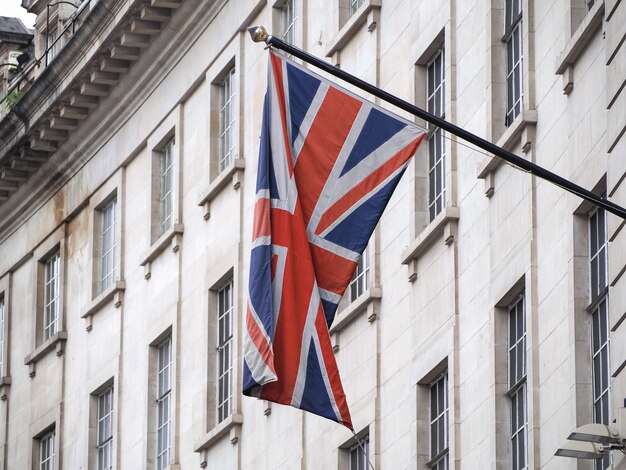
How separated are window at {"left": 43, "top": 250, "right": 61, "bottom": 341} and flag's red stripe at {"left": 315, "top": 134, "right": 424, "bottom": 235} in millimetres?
28552

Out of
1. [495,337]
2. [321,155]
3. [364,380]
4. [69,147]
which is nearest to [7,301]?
[69,147]

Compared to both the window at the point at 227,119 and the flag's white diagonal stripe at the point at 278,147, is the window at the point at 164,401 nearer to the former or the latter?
the window at the point at 227,119

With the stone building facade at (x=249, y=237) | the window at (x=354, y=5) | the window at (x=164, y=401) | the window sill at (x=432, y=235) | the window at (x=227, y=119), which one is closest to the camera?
the stone building facade at (x=249, y=237)

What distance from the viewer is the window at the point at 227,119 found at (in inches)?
1742

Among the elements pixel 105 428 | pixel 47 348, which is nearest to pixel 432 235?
pixel 105 428

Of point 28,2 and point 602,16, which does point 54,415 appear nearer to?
point 28,2

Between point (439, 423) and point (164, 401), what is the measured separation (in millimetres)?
13362

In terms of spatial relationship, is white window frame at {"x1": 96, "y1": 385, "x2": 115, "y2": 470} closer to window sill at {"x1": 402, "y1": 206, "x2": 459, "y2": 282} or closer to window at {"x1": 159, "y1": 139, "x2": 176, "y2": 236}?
window at {"x1": 159, "y1": 139, "x2": 176, "y2": 236}

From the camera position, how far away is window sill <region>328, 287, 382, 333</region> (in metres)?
35.8

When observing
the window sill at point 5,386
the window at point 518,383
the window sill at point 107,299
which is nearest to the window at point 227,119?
the window sill at point 107,299

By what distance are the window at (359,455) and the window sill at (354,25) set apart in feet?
20.9

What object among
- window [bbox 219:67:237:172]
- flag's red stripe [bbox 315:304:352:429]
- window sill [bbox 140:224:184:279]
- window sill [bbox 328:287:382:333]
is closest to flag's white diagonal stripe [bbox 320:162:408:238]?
flag's red stripe [bbox 315:304:352:429]

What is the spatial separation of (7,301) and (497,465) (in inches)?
1081

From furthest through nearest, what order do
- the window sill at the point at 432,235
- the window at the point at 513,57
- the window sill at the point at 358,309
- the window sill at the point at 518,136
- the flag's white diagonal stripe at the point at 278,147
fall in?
the window sill at the point at 358,309, the window sill at the point at 432,235, the window at the point at 513,57, the window sill at the point at 518,136, the flag's white diagonal stripe at the point at 278,147
